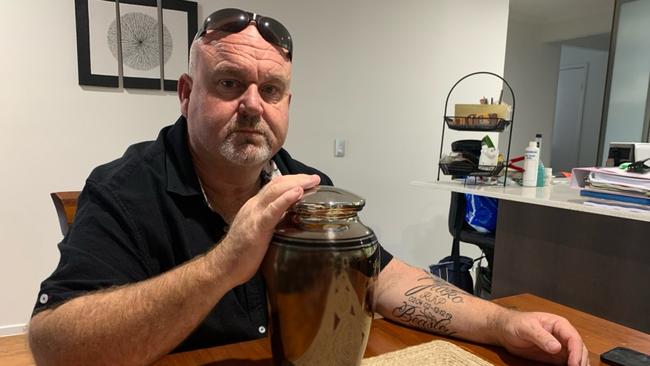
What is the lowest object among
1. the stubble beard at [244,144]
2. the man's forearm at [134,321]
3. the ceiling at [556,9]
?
the man's forearm at [134,321]

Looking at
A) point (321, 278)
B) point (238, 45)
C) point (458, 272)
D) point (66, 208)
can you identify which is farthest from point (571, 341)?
point (458, 272)

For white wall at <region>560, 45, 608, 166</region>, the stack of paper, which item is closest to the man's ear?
the stack of paper

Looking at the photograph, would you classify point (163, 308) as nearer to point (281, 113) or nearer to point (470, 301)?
point (281, 113)

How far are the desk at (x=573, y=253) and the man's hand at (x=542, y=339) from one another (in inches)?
33.2

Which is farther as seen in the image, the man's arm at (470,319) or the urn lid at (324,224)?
the man's arm at (470,319)

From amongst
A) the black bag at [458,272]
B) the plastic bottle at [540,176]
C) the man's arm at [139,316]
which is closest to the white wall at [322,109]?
the black bag at [458,272]

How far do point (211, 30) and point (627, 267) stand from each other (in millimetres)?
1551

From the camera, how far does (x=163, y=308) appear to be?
2.03ft

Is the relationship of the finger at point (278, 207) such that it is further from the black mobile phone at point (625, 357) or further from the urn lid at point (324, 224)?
the black mobile phone at point (625, 357)

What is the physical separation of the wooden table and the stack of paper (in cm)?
76

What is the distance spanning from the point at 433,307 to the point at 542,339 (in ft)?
0.66

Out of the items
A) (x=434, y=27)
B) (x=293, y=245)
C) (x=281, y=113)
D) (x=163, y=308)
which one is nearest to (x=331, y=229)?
(x=293, y=245)

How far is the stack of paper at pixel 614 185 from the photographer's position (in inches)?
57.5

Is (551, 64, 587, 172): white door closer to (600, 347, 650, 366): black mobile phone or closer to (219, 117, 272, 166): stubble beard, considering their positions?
(600, 347, 650, 366): black mobile phone
